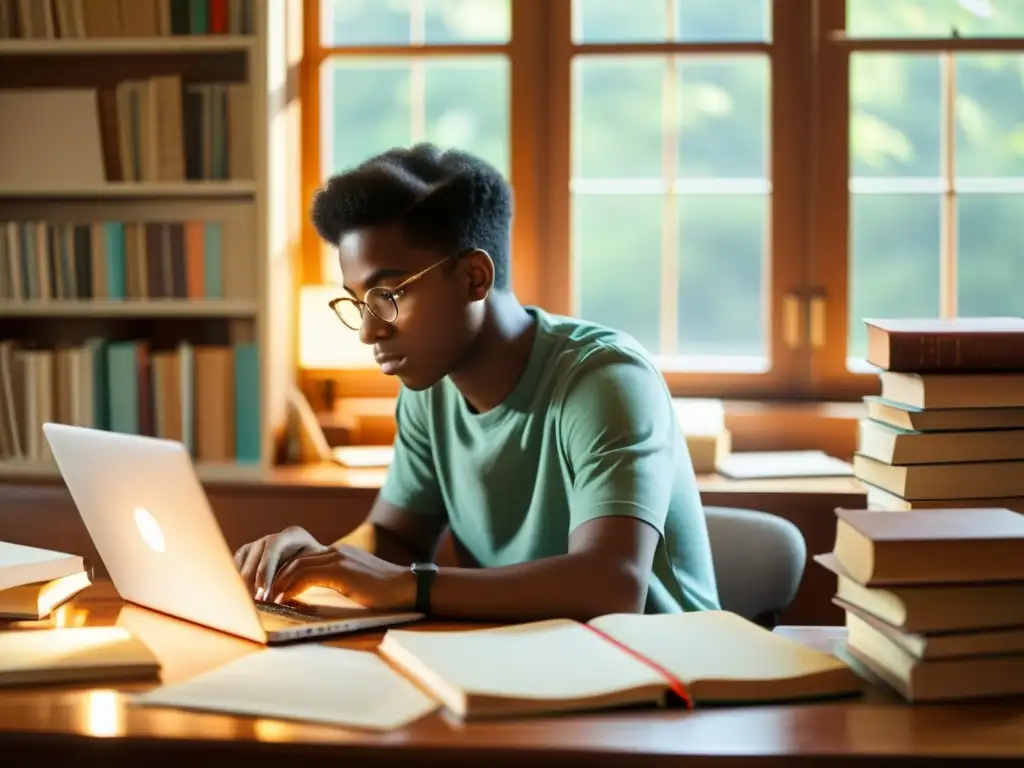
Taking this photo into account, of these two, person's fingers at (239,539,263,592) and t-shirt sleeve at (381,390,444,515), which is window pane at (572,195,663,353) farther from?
person's fingers at (239,539,263,592)

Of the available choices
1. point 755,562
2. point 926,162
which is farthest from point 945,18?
point 755,562

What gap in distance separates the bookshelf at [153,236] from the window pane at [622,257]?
822 millimetres

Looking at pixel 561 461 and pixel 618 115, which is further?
pixel 618 115

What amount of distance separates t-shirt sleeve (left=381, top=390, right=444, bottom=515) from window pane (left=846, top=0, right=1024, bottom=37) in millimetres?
1976

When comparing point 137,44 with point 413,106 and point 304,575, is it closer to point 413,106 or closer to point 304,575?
point 413,106

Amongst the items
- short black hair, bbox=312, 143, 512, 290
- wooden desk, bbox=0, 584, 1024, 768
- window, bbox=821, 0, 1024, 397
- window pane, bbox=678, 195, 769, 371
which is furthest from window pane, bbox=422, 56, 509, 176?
wooden desk, bbox=0, 584, 1024, 768

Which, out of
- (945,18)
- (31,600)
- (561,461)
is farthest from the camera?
(945,18)

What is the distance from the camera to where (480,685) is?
1172 mm

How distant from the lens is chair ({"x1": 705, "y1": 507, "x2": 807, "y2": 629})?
2.01m

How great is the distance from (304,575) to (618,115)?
2.25 m

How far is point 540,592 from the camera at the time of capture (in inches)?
60.1

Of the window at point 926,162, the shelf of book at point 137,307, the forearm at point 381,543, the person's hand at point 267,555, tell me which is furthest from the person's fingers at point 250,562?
the window at point 926,162

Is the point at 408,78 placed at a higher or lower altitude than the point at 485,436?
higher

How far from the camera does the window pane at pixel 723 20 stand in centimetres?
346
